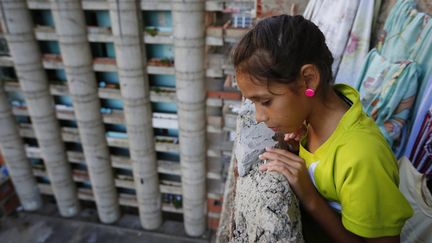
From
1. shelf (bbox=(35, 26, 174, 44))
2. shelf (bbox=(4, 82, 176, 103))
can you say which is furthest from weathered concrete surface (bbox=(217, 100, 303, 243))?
shelf (bbox=(4, 82, 176, 103))

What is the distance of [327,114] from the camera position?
6.89 feet

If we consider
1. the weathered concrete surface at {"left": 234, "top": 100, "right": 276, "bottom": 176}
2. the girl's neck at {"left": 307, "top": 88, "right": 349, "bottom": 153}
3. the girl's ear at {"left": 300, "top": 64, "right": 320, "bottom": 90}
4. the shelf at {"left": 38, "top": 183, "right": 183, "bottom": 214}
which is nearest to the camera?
the girl's ear at {"left": 300, "top": 64, "right": 320, "bottom": 90}

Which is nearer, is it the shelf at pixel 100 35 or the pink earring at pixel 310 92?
the pink earring at pixel 310 92

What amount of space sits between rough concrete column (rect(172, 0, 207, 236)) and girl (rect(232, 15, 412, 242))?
9.55 meters

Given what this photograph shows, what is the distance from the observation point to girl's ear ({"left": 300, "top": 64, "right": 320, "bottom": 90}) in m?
1.83

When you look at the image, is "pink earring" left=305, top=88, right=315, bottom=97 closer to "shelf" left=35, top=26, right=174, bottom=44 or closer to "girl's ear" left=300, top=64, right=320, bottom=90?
"girl's ear" left=300, top=64, right=320, bottom=90

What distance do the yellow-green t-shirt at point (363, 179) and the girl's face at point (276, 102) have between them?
27cm

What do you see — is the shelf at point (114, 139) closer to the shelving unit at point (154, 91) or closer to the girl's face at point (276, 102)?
the shelving unit at point (154, 91)

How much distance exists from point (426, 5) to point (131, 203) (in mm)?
15767

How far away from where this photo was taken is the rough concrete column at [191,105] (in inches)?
430

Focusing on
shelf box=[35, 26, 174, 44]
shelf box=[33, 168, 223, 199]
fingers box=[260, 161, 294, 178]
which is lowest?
shelf box=[33, 168, 223, 199]

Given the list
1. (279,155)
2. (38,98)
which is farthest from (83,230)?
(279,155)

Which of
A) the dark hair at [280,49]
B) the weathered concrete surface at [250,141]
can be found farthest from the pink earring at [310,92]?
the weathered concrete surface at [250,141]

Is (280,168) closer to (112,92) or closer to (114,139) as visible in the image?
(112,92)
